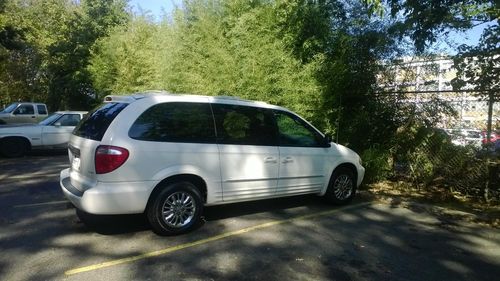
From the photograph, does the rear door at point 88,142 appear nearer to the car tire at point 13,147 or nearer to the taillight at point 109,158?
the taillight at point 109,158

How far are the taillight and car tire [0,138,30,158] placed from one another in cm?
941

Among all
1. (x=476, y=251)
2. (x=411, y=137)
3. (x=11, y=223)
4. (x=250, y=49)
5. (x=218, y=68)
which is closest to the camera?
(x=476, y=251)

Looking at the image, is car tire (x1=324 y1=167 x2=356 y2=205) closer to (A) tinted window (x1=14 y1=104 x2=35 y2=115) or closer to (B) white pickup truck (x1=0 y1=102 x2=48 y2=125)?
(B) white pickup truck (x1=0 y1=102 x2=48 y2=125)

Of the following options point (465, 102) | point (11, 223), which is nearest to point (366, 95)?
point (465, 102)

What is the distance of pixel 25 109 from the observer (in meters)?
18.2

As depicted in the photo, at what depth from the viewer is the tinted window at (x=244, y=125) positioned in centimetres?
575

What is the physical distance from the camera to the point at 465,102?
7805mm

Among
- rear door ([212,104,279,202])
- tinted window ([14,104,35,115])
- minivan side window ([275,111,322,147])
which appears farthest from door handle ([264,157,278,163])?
tinted window ([14,104,35,115])

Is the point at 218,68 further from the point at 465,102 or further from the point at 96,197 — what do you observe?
the point at 96,197

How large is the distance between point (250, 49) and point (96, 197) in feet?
20.2

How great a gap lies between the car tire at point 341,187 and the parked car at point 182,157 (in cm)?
40

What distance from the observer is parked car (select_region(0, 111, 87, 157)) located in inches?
496

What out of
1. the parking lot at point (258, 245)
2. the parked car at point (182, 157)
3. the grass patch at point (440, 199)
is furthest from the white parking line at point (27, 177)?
the grass patch at point (440, 199)

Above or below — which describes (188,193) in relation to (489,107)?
below
